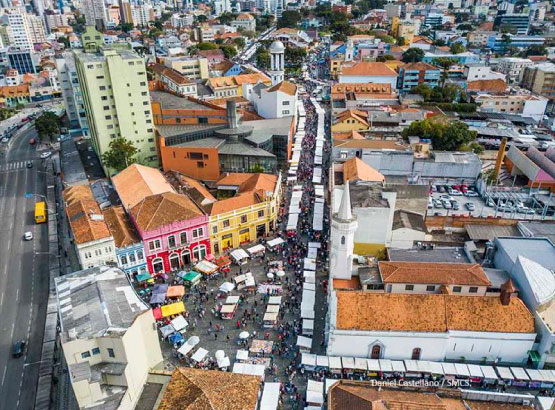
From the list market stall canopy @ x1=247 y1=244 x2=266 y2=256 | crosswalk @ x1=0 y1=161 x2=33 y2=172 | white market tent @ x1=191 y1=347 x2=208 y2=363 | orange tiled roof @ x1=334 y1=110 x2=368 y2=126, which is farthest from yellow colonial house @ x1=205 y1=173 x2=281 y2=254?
crosswalk @ x1=0 y1=161 x2=33 y2=172

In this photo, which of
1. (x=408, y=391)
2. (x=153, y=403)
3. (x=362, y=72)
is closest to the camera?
(x=408, y=391)

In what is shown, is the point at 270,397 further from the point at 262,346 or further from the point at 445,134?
the point at 445,134

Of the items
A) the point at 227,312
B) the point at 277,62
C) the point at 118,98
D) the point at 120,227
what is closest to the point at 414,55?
the point at 277,62

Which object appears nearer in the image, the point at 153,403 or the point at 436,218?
the point at 153,403

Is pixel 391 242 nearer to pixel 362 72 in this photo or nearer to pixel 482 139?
pixel 482 139

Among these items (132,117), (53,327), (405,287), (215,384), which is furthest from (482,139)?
(53,327)

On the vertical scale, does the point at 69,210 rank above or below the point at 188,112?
below

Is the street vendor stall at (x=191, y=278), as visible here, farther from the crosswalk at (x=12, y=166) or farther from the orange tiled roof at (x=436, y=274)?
the crosswalk at (x=12, y=166)

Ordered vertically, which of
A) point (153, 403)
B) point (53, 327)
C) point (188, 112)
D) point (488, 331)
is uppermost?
point (188, 112)

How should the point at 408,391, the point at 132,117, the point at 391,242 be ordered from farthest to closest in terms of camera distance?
the point at 132,117, the point at 391,242, the point at 408,391
